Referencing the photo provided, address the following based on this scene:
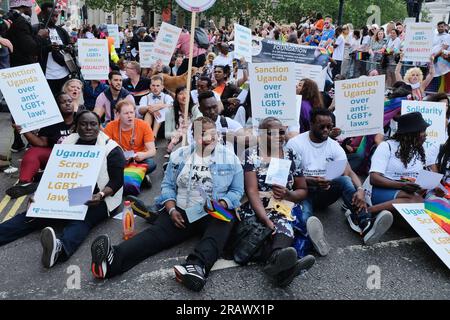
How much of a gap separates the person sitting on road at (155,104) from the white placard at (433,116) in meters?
3.73

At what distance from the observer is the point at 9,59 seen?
27.2 feet

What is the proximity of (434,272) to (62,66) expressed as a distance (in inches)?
262

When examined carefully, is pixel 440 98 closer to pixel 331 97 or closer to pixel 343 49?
pixel 331 97

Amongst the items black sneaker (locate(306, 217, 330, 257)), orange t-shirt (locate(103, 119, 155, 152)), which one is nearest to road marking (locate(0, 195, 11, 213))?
orange t-shirt (locate(103, 119, 155, 152))

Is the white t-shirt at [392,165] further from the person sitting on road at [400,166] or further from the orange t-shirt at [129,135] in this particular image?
the orange t-shirt at [129,135]

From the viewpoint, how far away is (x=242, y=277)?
359 cm

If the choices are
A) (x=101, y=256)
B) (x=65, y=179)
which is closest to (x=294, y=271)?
(x=101, y=256)

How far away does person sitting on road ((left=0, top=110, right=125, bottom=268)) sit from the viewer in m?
3.79

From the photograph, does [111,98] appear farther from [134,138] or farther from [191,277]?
[191,277]

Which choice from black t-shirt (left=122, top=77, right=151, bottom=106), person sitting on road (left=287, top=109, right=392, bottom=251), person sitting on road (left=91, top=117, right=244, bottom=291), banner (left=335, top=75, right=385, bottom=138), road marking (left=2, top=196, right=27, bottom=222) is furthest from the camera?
black t-shirt (left=122, top=77, right=151, bottom=106)

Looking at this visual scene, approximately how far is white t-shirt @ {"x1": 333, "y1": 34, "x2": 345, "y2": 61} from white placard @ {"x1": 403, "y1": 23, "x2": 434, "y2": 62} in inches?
186

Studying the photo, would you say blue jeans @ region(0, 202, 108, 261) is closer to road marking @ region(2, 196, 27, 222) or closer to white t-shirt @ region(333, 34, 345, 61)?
road marking @ region(2, 196, 27, 222)

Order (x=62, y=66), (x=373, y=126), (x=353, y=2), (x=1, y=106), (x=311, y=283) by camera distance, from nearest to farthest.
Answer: (x=311, y=283)
(x=373, y=126)
(x=62, y=66)
(x=1, y=106)
(x=353, y=2)

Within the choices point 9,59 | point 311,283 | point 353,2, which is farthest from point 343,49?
point 353,2
